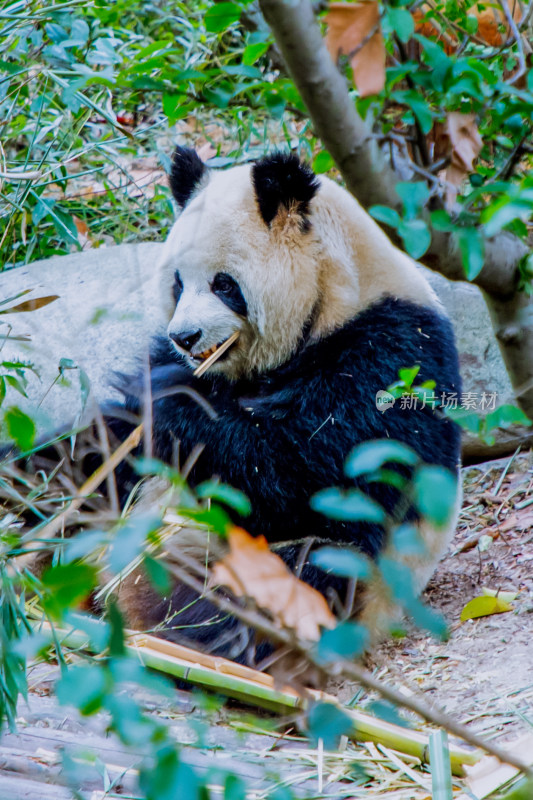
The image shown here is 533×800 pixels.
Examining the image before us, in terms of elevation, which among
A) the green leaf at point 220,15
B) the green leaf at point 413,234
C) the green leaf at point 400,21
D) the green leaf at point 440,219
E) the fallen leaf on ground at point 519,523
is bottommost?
the fallen leaf on ground at point 519,523

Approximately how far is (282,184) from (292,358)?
2.08 feet

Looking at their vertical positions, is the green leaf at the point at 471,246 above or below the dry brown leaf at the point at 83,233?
above

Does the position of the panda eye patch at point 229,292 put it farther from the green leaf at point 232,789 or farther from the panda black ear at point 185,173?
the green leaf at point 232,789

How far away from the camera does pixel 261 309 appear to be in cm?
300

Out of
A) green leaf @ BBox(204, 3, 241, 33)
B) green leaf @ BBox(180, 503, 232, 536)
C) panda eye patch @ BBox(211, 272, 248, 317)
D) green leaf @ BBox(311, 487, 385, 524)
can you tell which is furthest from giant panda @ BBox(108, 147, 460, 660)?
green leaf @ BBox(180, 503, 232, 536)

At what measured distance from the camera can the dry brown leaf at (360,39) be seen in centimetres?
125

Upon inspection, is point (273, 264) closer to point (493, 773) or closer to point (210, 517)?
point (493, 773)

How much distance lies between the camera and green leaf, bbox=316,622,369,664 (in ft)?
3.01

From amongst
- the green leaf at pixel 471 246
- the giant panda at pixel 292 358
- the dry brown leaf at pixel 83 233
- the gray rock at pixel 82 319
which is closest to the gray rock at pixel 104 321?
the gray rock at pixel 82 319

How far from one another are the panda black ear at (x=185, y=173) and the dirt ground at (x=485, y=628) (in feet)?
6.23

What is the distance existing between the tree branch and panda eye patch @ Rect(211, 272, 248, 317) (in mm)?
916

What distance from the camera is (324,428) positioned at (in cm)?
283

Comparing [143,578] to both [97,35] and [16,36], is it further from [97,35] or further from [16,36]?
[97,35]

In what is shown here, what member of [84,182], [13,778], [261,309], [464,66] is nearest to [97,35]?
[261,309]
